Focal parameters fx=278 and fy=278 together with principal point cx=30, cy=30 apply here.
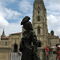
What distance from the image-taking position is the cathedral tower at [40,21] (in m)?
74.4

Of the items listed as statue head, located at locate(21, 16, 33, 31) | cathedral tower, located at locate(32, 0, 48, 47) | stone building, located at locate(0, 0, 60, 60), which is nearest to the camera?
statue head, located at locate(21, 16, 33, 31)

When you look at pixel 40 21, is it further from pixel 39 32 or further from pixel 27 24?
pixel 27 24

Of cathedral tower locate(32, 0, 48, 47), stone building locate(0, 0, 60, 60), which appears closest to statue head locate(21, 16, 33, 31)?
stone building locate(0, 0, 60, 60)

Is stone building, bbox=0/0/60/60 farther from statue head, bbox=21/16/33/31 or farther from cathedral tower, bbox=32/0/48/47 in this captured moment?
statue head, bbox=21/16/33/31

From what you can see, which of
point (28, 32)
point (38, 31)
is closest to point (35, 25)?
point (38, 31)

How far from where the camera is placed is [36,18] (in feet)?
255

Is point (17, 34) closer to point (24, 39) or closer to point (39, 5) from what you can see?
point (39, 5)

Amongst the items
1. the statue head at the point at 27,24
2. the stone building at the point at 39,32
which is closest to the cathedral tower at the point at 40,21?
the stone building at the point at 39,32

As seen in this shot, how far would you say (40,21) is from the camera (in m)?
76.9

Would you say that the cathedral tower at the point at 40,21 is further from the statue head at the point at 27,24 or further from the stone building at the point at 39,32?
the statue head at the point at 27,24

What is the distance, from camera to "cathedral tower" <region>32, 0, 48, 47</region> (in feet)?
244

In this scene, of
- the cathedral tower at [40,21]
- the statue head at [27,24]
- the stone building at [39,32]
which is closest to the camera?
the statue head at [27,24]

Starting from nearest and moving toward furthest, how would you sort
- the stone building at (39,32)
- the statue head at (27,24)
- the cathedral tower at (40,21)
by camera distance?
the statue head at (27,24) < the stone building at (39,32) < the cathedral tower at (40,21)

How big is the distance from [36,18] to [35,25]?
2796 mm
